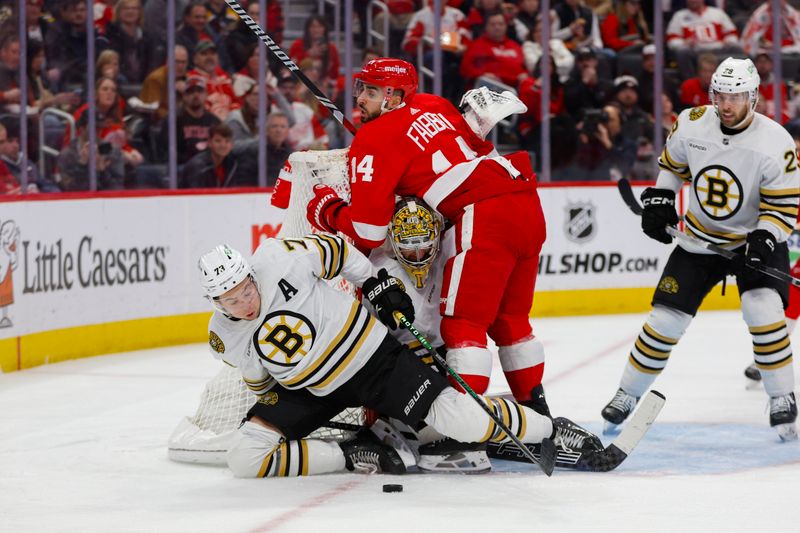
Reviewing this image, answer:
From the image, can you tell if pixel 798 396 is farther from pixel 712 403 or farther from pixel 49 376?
pixel 49 376

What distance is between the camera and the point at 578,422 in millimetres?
4328

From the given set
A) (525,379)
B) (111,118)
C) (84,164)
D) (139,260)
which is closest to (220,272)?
(525,379)

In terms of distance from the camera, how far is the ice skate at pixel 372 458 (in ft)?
11.5

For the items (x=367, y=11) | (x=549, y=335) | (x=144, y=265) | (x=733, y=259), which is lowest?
→ (x=549, y=335)

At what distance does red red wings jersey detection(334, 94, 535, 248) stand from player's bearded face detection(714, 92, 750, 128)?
63cm

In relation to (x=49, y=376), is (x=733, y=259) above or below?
above

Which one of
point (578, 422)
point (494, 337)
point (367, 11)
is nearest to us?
point (494, 337)

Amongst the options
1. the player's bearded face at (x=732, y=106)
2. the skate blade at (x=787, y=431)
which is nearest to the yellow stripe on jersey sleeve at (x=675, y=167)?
the player's bearded face at (x=732, y=106)

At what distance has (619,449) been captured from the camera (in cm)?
353

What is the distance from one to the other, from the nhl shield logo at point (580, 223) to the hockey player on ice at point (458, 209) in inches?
138

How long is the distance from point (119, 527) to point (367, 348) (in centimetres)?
80

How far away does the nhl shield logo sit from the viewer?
23.9 ft

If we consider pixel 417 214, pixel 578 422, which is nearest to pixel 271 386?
pixel 417 214

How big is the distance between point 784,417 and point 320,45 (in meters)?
4.11
